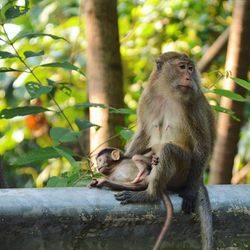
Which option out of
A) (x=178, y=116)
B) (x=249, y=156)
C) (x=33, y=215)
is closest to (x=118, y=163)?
(x=178, y=116)

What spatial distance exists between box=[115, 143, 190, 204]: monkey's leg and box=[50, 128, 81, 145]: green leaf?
41 cm

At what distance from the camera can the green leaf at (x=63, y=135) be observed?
11.0ft

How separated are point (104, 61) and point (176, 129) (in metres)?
0.77

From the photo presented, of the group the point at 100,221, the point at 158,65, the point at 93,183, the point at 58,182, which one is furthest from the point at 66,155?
the point at 158,65

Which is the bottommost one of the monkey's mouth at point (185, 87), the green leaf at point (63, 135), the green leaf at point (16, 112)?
the green leaf at point (63, 135)

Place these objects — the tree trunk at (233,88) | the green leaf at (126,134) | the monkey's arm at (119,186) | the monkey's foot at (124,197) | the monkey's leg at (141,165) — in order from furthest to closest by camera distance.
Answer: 1. the tree trunk at (233,88)
2. the green leaf at (126,134)
3. the monkey's leg at (141,165)
4. the monkey's arm at (119,186)
5. the monkey's foot at (124,197)

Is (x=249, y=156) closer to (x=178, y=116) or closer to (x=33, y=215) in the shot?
(x=178, y=116)

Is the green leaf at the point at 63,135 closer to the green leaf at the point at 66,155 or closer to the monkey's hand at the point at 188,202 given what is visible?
the green leaf at the point at 66,155

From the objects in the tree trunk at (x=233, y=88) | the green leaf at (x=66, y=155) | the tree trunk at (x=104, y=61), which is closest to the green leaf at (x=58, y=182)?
the green leaf at (x=66, y=155)

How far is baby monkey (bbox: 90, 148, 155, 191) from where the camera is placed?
334cm

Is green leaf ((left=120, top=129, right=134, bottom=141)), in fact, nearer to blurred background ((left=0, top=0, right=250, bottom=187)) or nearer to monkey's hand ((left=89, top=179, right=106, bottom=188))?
blurred background ((left=0, top=0, right=250, bottom=187))

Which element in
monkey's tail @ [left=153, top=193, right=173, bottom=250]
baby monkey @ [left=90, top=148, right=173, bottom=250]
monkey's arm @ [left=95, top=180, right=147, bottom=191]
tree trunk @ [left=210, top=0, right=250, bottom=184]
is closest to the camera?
monkey's tail @ [left=153, top=193, right=173, bottom=250]

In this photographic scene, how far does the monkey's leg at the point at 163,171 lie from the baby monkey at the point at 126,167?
44mm

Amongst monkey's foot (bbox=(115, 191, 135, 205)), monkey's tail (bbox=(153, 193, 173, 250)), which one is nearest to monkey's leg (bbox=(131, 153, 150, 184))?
monkey's foot (bbox=(115, 191, 135, 205))
